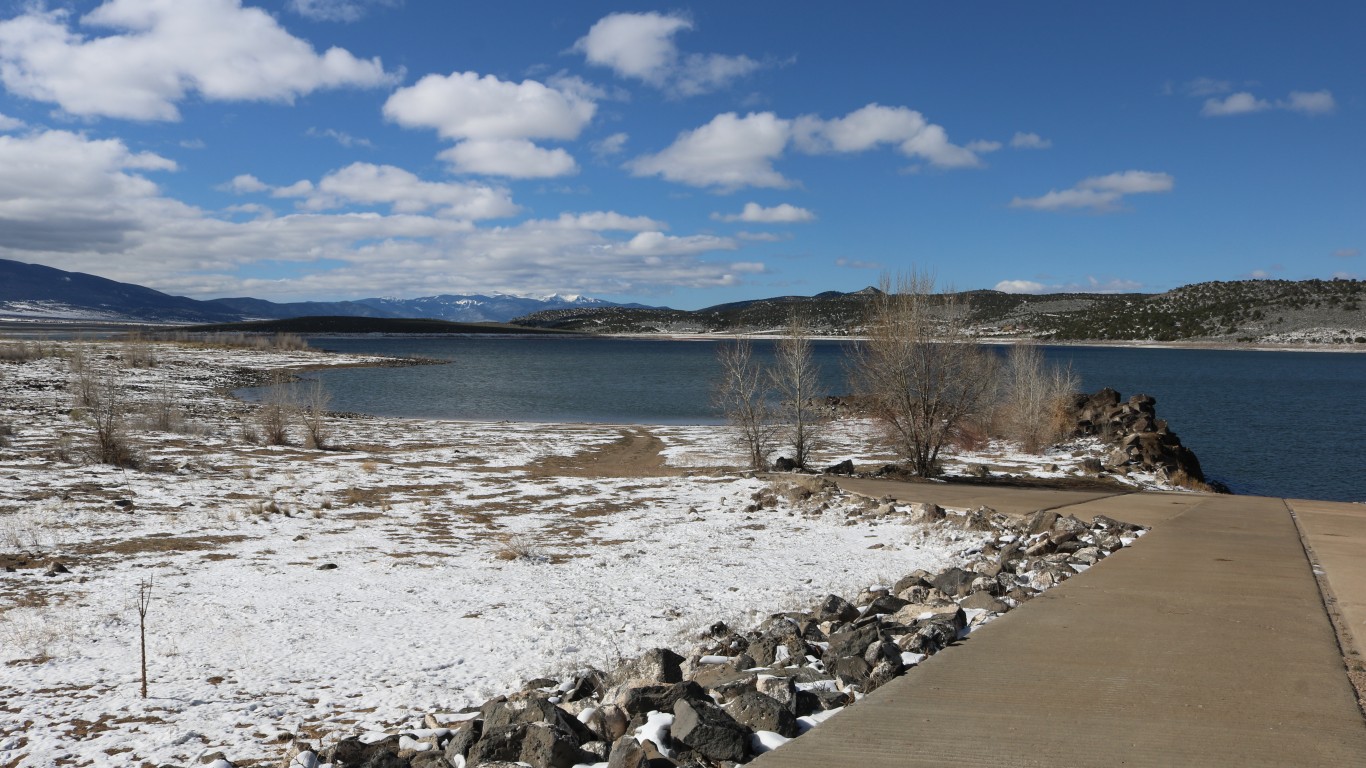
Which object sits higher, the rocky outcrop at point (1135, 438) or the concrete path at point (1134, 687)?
the concrete path at point (1134, 687)

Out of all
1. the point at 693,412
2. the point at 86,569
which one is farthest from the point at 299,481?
the point at 693,412

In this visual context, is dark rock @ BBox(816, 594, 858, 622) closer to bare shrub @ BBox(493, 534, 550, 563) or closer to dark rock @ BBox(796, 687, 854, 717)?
dark rock @ BBox(796, 687, 854, 717)

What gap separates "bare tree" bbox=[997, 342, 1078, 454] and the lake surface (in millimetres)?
5425

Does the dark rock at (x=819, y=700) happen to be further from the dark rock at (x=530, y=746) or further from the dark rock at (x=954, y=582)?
the dark rock at (x=954, y=582)

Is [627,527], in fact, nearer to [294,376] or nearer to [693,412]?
[693,412]

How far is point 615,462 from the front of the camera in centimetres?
2730

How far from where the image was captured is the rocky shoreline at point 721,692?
17.1 feet

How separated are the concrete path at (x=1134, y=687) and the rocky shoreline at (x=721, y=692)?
474mm

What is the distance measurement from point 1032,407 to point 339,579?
2709 centimetres

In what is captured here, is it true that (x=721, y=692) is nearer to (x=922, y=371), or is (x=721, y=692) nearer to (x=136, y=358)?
(x=922, y=371)

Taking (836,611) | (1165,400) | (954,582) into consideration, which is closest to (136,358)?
(836,611)

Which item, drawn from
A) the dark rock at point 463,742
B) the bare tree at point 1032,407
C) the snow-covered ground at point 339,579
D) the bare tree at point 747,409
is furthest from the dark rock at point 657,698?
the bare tree at point 1032,407

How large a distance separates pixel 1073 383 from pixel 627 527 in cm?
2908

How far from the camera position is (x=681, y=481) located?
21.5 meters
